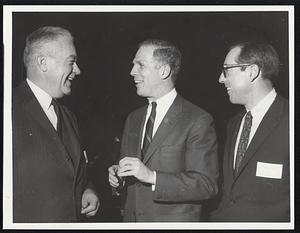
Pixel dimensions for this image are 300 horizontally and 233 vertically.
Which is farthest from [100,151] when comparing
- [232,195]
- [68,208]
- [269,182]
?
[269,182]

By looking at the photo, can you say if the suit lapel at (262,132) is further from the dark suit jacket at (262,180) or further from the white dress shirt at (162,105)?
the white dress shirt at (162,105)

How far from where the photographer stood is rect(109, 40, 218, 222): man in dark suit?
2580 millimetres

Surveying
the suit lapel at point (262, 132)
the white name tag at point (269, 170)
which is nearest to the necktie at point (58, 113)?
the suit lapel at point (262, 132)

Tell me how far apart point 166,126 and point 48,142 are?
0.72 m

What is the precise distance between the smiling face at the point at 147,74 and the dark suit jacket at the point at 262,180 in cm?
57

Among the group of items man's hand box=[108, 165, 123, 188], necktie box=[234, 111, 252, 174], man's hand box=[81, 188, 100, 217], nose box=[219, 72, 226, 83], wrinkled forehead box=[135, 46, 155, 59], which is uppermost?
wrinkled forehead box=[135, 46, 155, 59]

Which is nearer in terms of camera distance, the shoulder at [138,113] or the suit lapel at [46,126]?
the suit lapel at [46,126]

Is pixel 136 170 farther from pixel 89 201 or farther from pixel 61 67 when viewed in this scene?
pixel 61 67

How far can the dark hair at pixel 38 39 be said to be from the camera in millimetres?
2654

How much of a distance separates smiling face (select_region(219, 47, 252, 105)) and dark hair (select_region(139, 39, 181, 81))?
29 cm

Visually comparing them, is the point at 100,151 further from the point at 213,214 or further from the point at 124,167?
the point at 213,214

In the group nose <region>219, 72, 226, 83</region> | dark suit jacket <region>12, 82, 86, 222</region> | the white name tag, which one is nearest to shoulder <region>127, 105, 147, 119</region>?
dark suit jacket <region>12, 82, 86, 222</region>

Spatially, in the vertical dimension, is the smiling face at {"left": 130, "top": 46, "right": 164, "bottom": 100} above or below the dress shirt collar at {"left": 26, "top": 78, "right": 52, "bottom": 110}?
above

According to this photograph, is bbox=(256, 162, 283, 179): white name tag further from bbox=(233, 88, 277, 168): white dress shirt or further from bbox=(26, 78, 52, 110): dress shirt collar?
bbox=(26, 78, 52, 110): dress shirt collar
